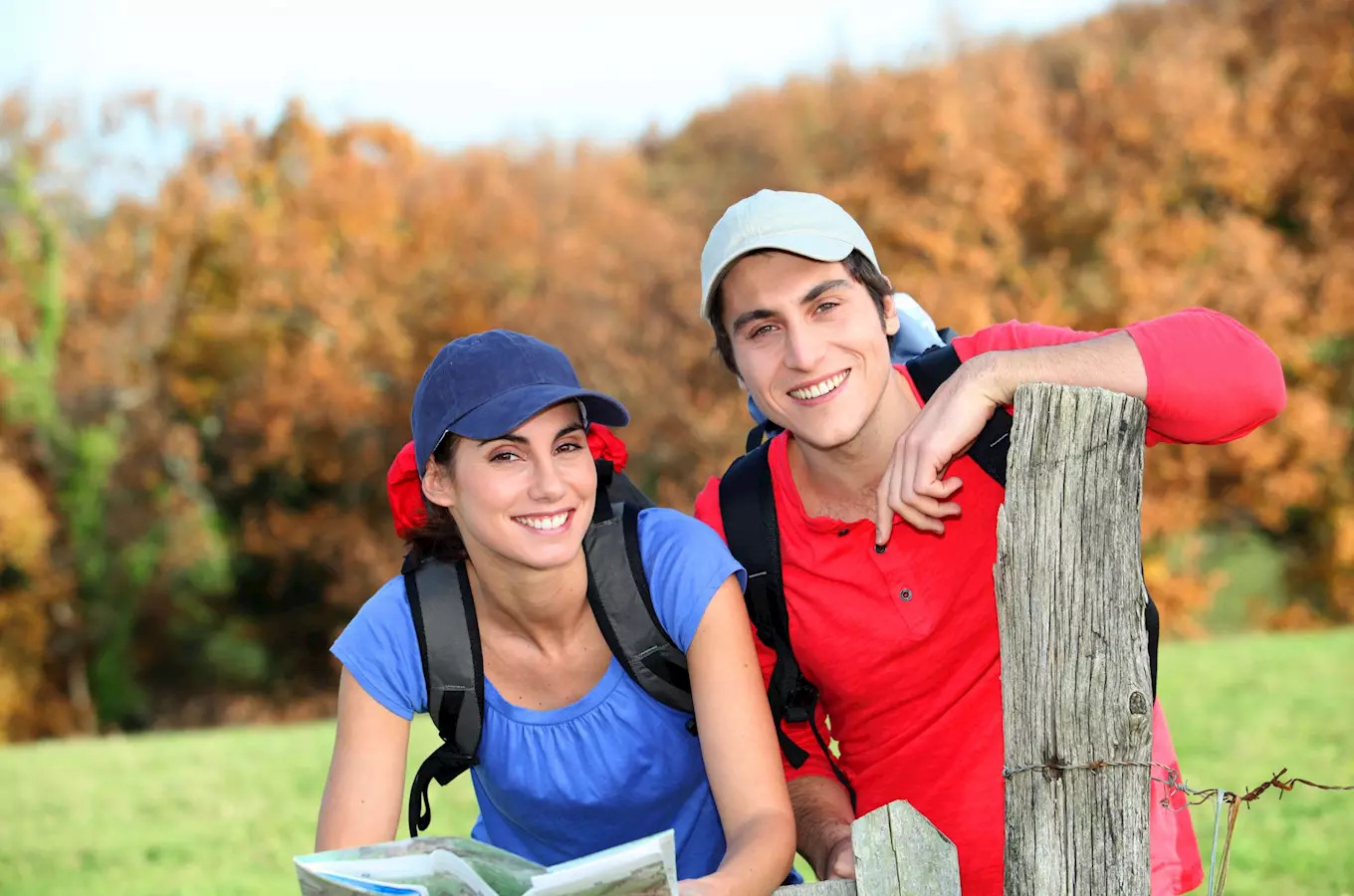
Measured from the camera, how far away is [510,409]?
125 inches

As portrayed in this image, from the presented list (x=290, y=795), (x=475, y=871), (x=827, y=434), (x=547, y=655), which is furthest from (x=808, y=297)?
(x=290, y=795)

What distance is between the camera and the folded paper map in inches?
84.2

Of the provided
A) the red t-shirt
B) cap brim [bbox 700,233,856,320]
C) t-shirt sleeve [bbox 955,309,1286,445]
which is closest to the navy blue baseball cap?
cap brim [bbox 700,233,856,320]

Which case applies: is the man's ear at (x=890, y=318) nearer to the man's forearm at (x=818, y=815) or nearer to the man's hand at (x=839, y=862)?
the man's forearm at (x=818, y=815)

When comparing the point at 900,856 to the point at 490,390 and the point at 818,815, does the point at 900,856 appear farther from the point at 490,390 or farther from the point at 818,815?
the point at 490,390

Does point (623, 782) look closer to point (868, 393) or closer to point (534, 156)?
point (868, 393)

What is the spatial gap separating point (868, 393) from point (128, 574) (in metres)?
25.5

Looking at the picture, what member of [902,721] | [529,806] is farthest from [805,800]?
[529,806]

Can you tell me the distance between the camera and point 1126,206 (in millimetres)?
25000

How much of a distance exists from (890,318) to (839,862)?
151 cm

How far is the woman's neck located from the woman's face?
0.20ft

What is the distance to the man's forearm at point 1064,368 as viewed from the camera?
2.89m

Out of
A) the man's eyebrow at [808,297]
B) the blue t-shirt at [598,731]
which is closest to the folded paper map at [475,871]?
the blue t-shirt at [598,731]

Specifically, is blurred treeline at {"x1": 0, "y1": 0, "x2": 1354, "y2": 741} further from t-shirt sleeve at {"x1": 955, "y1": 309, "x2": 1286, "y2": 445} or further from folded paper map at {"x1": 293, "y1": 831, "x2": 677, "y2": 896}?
folded paper map at {"x1": 293, "y1": 831, "x2": 677, "y2": 896}
